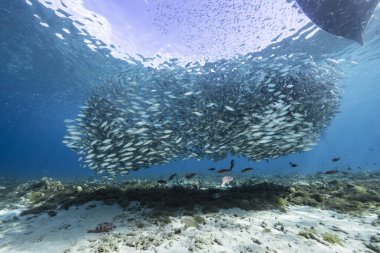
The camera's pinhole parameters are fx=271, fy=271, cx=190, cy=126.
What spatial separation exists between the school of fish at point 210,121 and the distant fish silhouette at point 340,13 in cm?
241

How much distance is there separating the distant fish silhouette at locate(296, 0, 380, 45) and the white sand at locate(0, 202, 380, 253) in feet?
18.7

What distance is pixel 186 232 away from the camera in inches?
236

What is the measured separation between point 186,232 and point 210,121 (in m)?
5.15

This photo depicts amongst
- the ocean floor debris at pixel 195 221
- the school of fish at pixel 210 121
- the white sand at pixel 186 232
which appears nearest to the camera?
the white sand at pixel 186 232

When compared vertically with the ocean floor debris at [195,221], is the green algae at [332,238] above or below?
below

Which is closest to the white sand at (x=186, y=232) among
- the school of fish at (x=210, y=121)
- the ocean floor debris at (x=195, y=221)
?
the ocean floor debris at (x=195, y=221)

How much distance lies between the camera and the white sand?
541 cm

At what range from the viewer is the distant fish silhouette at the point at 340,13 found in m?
7.81

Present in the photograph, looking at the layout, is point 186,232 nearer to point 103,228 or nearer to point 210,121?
point 103,228

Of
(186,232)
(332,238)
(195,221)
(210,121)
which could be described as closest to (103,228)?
(186,232)

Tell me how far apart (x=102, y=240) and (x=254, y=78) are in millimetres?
7923

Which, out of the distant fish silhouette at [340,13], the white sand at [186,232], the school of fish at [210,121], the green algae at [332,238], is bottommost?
the green algae at [332,238]

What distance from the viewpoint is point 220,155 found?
40.4 feet

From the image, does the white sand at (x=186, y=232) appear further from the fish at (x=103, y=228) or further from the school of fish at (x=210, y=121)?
the school of fish at (x=210, y=121)
